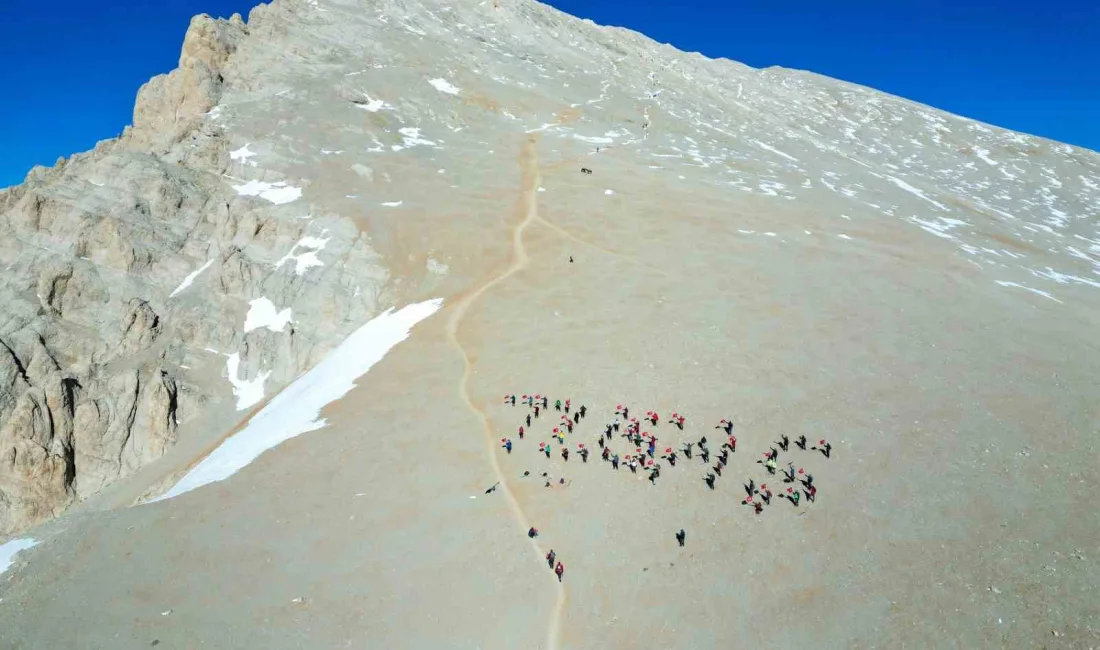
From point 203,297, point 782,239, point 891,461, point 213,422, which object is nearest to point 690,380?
point 891,461

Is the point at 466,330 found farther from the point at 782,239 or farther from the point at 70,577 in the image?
the point at 782,239

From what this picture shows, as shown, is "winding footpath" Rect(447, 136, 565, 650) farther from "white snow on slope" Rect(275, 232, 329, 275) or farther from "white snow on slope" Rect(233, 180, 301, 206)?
"white snow on slope" Rect(233, 180, 301, 206)

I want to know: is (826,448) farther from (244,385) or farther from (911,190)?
(911,190)

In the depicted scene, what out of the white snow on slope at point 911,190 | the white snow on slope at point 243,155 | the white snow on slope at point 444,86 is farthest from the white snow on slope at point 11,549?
the white snow on slope at point 911,190

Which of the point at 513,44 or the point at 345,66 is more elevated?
the point at 513,44

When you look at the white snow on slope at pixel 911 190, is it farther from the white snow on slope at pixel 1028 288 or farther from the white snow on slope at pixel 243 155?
the white snow on slope at pixel 243 155

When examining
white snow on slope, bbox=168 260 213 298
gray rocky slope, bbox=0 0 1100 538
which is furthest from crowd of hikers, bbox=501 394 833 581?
white snow on slope, bbox=168 260 213 298
